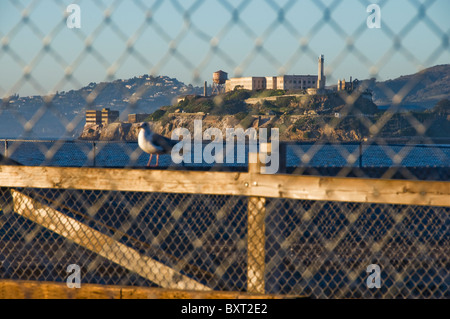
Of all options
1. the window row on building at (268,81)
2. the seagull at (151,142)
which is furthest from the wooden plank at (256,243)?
the seagull at (151,142)

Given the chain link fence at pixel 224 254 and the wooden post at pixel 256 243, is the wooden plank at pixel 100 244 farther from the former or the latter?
the wooden post at pixel 256 243

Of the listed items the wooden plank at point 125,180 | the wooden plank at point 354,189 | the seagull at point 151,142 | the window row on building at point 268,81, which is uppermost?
the seagull at point 151,142

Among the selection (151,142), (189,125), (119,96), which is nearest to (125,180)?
(119,96)

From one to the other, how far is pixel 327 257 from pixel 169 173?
874 centimetres

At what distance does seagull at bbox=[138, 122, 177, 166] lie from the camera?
11.5 m

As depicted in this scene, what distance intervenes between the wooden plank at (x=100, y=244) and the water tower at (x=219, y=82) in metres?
1.54

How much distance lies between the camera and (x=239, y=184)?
12.7ft

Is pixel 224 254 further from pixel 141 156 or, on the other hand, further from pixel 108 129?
pixel 141 156

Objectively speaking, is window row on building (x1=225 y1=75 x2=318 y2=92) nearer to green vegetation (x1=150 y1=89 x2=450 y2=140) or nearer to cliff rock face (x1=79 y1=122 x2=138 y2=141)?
green vegetation (x1=150 y1=89 x2=450 y2=140)

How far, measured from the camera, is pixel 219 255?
12289 millimetres

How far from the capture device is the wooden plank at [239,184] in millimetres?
3391

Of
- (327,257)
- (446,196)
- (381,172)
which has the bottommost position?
(446,196)
